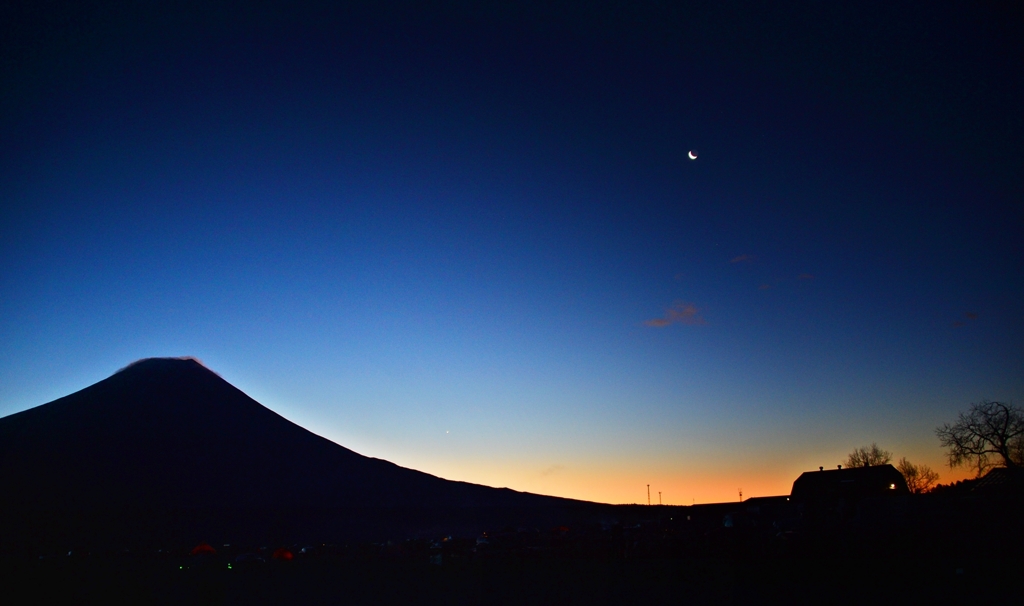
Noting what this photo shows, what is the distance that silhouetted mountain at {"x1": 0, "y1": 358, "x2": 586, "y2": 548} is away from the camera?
99.1m

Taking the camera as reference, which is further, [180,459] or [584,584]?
[180,459]

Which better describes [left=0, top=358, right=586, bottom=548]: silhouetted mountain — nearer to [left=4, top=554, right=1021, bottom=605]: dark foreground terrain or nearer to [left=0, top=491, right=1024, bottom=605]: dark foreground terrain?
[left=0, top=491, right=1024, bottom=605]: dark foreground terrain

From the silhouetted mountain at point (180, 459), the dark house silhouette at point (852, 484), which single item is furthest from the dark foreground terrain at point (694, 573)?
the silhouetted mountain at point (180, 459)

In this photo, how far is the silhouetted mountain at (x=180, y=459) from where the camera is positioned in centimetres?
9912

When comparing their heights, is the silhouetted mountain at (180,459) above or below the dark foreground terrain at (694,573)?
above

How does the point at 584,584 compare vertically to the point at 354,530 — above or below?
below

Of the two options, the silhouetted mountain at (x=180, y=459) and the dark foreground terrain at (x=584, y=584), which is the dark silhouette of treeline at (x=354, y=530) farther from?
the silhouetted mountain at (x=180, y=459)

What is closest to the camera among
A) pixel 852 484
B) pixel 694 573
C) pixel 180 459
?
pixel 694 573

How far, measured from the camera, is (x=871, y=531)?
1137 inches

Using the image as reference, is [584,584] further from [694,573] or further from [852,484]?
[852,484]

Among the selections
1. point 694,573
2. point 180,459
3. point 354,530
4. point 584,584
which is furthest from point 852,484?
point 180,459

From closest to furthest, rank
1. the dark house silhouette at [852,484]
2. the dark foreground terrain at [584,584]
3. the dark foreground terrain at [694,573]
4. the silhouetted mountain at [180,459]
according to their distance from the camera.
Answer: the dark foreground terrain at [584,584] < the dark foreground terrain at [694,573] < the dark house silhouette at [852,484] < the silhouetted mountain at [180,459]

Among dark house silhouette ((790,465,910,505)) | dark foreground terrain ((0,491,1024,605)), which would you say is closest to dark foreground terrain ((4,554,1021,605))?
dark foreground terrain ((0,491,1024,605))

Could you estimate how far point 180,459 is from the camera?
11300 centimetres
